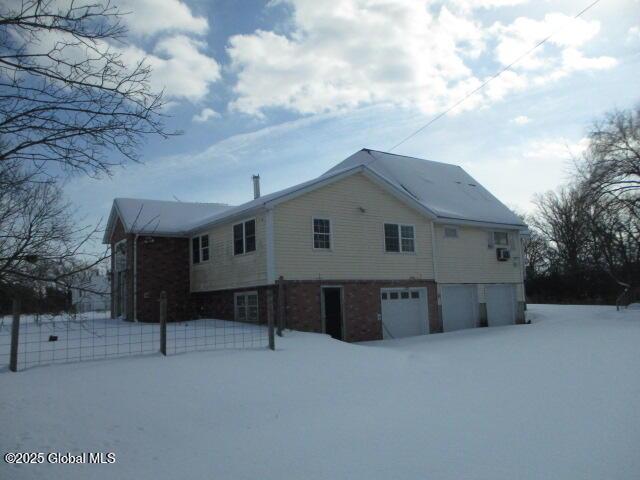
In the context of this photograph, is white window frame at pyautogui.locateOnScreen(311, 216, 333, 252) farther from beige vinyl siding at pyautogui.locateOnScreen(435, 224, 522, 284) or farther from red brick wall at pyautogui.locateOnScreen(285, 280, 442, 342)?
beige vinyl siding at pyautogui.locateOnScreen(435, 224, 522, 284)

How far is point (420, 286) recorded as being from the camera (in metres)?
21.6

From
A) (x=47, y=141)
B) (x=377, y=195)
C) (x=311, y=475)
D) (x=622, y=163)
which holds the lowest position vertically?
(x=311, y=475)

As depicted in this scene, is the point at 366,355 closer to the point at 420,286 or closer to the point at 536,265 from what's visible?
the point at 420,286

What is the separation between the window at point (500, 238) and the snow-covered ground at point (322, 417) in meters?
13.4

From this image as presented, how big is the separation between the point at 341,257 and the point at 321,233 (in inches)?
45.1

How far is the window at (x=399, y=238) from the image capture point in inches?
813

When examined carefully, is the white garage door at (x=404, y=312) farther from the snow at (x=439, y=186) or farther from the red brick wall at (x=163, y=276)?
the red brick wall at (x=163, y=276)

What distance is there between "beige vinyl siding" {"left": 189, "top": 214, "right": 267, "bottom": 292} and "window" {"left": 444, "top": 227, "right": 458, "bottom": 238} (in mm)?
8964

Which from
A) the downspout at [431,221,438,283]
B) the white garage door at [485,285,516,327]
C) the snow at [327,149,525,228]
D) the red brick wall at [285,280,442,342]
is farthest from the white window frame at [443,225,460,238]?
→ the white garage door at [485,285,516,327]

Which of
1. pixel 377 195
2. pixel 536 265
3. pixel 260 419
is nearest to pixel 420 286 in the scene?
pixel 377 195

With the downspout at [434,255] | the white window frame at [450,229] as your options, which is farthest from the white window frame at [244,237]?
the white window frame at [450,229]

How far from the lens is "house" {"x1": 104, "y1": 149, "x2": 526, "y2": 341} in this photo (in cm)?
1791

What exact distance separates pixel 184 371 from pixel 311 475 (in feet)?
14.0

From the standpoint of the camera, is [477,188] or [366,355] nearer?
[366,355]
